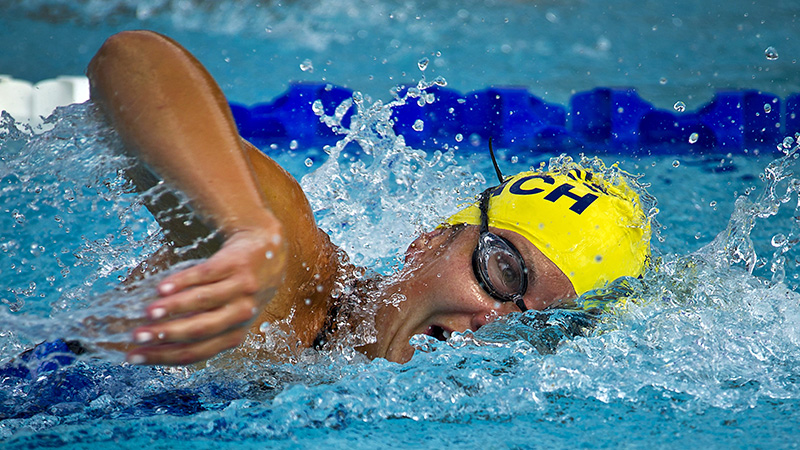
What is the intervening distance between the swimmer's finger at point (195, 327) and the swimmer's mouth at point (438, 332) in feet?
2.76

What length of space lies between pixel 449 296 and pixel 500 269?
0.14 metres

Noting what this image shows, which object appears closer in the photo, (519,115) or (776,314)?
(776,314)

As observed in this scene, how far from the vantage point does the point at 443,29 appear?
18.0 feet

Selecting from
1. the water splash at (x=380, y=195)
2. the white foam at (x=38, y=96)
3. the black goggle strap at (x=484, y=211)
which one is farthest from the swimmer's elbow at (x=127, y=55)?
the white foam at (x=38, y=96)

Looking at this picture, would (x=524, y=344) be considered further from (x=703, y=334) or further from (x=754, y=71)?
(x=754, y=71)

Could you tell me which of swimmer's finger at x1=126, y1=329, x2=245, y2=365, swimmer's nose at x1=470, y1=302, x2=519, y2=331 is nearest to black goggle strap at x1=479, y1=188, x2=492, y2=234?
swimmer's nose at x1=470, y1=302, x2=519, y2=331

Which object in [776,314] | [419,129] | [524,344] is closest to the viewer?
[524,344]

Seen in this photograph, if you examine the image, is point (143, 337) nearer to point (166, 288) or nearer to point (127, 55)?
point (166, 288)

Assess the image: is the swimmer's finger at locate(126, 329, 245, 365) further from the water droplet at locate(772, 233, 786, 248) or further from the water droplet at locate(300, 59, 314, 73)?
the water droplet at locate(300, 59, 314, 73)

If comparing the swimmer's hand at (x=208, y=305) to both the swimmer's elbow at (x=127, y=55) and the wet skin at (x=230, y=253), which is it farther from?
the swimmer's elbow at (x=127, y=55)

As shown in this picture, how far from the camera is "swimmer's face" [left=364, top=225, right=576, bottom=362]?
1.64 metres

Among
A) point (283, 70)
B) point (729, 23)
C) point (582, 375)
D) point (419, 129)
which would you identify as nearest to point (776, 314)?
point (582, 375)

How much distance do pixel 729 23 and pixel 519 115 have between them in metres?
2.65

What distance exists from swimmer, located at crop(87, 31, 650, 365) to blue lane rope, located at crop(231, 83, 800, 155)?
1985 millimetres
